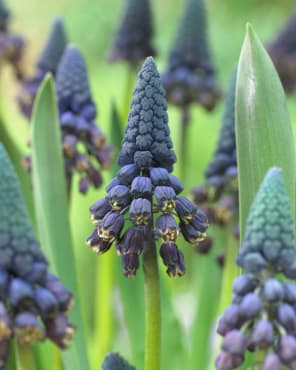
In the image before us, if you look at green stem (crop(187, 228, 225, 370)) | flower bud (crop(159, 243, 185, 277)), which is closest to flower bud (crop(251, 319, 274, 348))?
flower bud (crop(159, 243, 185, 277))

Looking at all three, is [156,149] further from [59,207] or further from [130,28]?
[130,28]

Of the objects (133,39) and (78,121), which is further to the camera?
(133,39)

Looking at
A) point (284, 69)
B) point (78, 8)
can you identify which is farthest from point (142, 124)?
point (78, 8)

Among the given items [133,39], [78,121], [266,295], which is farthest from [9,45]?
[266,295]

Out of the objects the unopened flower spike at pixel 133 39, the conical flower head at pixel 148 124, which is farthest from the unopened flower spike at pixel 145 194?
the unopened flower spike at pixel 133 39

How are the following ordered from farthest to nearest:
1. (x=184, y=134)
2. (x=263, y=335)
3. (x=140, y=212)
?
(x=184, y=134) → (x=140, y=212) → (x=263, y=335)

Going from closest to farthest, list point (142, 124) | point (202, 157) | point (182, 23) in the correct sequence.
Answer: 1. point (142, 124)
2. point (182, 23)
3. point (202, 157)

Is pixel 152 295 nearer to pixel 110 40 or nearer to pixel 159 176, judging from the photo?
pixel 159 176
